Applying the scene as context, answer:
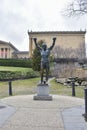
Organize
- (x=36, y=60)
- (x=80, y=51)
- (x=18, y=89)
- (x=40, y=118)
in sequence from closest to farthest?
(x=40, y=118), (x=18, y=89), (x=36, y=60), (x=80, y=51)

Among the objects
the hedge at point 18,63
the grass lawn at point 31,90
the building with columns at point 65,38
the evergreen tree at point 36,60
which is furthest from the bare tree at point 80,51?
the grass lawn at point 31,90

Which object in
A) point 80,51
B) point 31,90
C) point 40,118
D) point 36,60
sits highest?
point 80,51

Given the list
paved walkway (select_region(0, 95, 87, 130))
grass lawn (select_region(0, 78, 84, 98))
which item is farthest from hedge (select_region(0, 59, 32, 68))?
paved walkway (select_region(0, 95, 87, 130))

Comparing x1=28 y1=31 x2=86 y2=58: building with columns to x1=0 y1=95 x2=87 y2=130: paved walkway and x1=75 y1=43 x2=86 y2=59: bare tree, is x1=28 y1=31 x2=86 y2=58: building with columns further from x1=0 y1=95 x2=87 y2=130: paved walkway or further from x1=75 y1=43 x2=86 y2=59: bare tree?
x1=0 y1=95 x2=87 y2=130: paved walkway

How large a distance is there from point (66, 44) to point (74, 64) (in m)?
34.0

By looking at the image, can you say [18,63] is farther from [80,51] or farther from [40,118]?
[40,118]

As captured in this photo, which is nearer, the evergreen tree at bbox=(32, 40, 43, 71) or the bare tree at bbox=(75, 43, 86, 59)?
the evergreen tree at bbox=(32, 40, 43, 71)

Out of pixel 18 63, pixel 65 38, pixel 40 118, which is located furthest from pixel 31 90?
pixel 65 38

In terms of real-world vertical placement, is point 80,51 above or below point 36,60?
above

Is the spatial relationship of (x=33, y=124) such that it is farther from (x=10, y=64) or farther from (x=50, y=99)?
(x=10, y=64)

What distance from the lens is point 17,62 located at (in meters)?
56.2

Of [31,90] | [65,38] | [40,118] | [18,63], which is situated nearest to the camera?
[40,118]

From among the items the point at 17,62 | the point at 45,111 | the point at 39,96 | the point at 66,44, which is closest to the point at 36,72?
the point at 17,62

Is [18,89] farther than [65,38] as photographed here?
No
